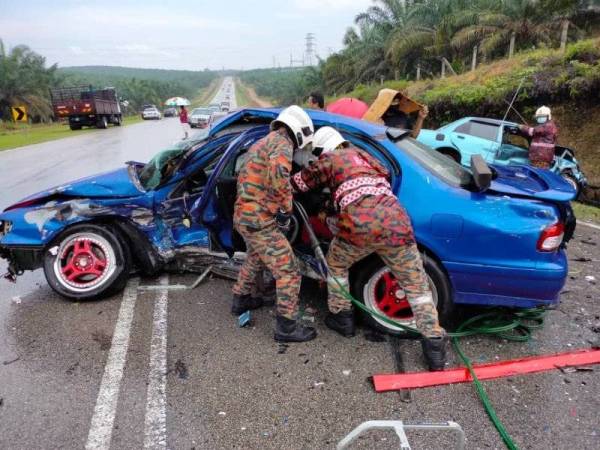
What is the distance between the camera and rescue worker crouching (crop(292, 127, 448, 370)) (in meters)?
3.05

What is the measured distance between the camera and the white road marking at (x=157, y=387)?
2.52 metres

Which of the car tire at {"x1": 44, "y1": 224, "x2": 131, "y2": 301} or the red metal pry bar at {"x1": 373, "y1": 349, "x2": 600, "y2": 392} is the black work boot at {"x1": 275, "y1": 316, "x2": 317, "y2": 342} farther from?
the car tire at {"x1": 44, "y1": 224, "x2": 131, "y2": 301}

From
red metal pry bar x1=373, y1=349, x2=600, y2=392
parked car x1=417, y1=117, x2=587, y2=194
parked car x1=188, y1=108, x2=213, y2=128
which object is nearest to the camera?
red metal pry bar x1=373, y1=349, x2=600, y2=392

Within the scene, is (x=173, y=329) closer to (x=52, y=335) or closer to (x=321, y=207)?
(x=52, y=335)

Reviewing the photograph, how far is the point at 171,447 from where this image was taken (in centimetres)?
245

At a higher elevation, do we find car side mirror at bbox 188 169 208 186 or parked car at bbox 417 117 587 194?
car side mirror at bbox 188 169 208 186

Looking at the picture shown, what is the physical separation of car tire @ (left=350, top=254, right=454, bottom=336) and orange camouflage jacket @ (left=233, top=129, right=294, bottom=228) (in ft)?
2.39

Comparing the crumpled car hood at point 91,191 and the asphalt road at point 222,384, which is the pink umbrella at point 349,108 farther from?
the crumpled car hood at point 91,191

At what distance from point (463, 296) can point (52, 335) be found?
9.82 feet

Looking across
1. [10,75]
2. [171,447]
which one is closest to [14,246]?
[171,447]

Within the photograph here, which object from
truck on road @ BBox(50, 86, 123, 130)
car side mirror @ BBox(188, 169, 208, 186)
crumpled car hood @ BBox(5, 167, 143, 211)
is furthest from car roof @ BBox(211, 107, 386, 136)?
truck on road @ BBox(50, 86, 123, 130)

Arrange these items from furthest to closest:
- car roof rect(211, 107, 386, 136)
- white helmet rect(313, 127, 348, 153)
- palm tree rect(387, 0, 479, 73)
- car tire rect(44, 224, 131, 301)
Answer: palm tree rect(387, 0, 479, 73) → car tire rect(44, 224, 131, 301) → car roof rect(211, 107, 386, 136) → white helmet rect(313, 127, 348, 153)

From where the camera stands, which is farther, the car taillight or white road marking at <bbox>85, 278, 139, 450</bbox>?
the car taillight

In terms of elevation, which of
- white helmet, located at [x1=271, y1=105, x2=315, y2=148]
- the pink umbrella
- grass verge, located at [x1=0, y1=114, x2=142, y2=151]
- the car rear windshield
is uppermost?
white helmet, located at [x1=271, y1=105, x2=315, y2=148]
